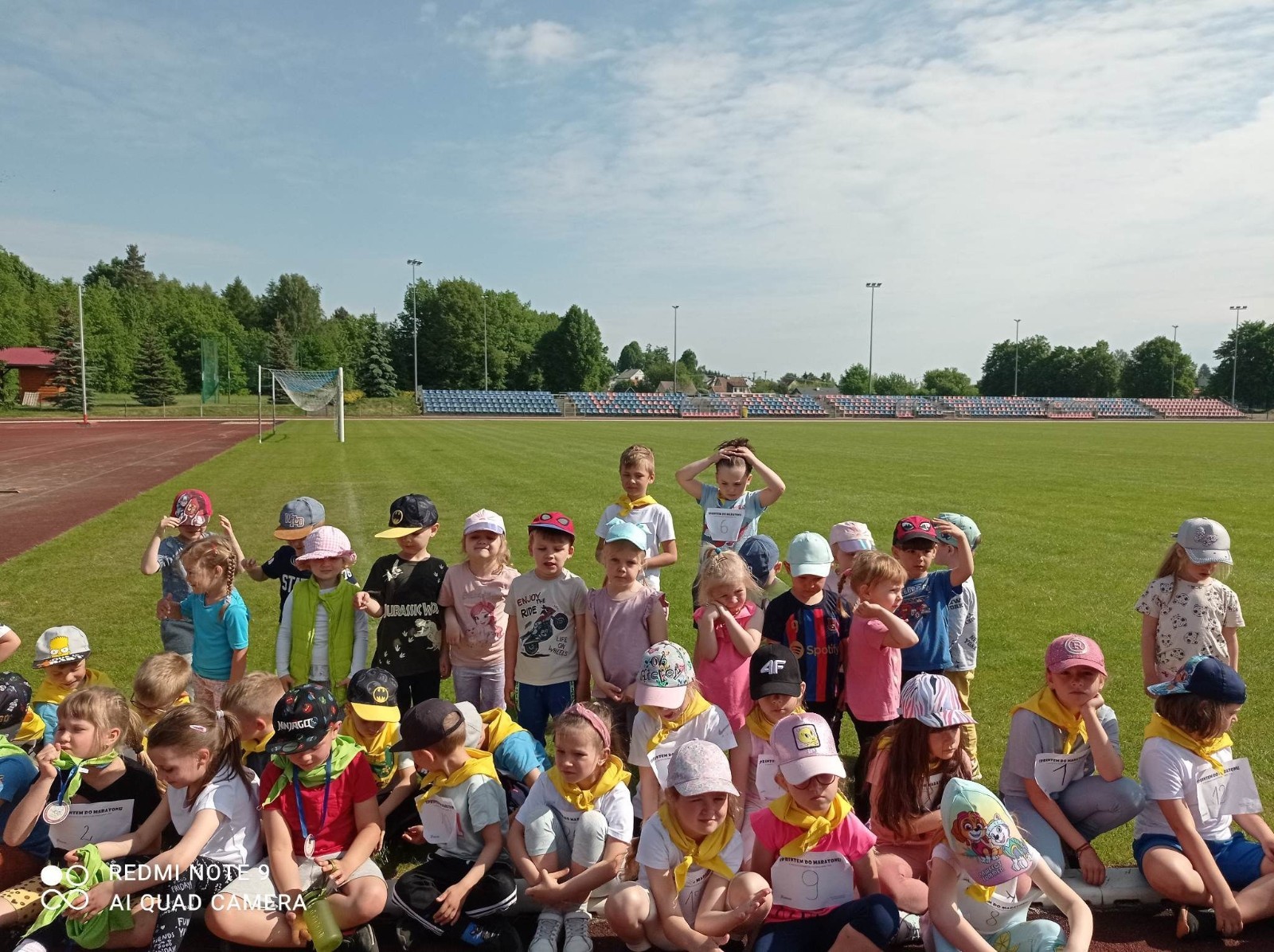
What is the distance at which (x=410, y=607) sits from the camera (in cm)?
487

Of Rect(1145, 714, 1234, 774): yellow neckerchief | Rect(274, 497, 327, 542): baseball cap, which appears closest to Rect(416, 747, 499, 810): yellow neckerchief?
Rect(274, 497, 327, 542): baseball cap

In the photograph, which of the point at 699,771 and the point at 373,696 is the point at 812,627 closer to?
the point at 699,771

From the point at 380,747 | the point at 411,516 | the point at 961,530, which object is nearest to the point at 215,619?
the point at 411,516

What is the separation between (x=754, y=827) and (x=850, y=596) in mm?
1844

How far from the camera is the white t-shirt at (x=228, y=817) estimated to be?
10.9 feet

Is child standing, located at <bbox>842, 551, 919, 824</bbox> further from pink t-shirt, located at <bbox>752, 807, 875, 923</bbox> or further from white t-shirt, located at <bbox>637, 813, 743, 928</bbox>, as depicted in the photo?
white t-shirt, located at <bbox>637, 813, 743, 928</bbox>

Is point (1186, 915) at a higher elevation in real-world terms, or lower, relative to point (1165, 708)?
lower

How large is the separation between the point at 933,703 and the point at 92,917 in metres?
3.42

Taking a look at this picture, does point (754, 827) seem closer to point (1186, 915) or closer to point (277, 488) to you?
point (1186, 915)

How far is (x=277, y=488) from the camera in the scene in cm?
1727

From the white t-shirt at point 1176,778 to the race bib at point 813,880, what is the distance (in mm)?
1406

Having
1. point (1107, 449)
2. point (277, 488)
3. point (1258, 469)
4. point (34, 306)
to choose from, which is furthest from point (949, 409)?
point (34, 306)

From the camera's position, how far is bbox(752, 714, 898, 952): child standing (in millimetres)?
3037

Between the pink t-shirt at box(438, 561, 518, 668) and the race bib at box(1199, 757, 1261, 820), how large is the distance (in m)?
3.54
